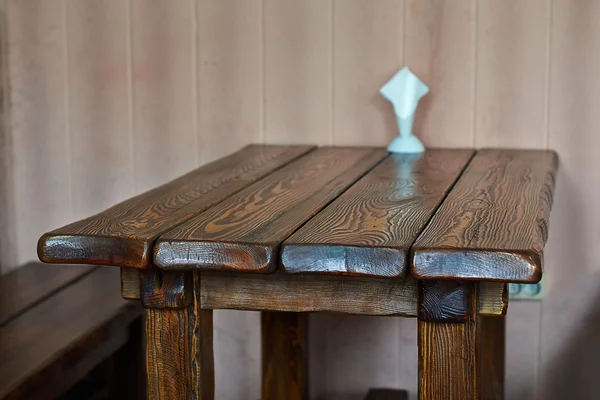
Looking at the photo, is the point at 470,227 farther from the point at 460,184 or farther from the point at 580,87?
the point at 580,87

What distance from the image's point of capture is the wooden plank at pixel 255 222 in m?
1.19

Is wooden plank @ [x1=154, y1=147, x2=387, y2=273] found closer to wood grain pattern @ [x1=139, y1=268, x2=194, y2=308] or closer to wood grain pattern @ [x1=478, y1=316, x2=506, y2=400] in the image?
wood grain pattern @ [x1=139, y1=268, x2=194, y2=308]

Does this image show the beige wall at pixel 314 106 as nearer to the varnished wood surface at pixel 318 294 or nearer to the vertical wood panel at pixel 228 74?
the vertical wood panel at pixel 228 74

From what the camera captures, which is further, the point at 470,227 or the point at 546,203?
the point at 546,203

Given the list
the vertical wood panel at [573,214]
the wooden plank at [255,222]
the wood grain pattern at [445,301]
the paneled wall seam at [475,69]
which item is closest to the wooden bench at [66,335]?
the wooden plank at [255,222]

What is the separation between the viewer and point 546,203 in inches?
58.1

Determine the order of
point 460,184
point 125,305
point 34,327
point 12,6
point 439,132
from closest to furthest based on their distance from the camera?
point 460,184 < point 34,327 < point 125,305 < point 439,132 < point 12,6

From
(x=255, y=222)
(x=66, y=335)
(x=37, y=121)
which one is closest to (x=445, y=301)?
(x=255, y=222)

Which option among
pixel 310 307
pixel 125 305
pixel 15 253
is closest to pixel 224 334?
pixel 125 305

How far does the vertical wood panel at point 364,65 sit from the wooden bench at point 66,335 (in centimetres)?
67

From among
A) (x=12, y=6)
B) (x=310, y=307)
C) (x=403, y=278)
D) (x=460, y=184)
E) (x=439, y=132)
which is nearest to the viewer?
(x=403, y=278)

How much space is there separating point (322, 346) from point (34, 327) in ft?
2.52

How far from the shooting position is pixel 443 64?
83.2 inches

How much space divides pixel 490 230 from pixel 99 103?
1.34 m
